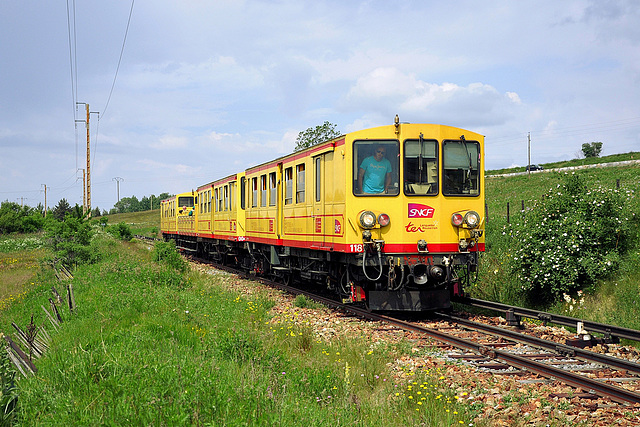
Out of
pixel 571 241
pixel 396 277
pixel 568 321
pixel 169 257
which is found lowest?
pixel 568 321

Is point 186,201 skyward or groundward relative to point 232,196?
skyward

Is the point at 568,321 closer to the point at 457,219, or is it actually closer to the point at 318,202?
the point at 457,219

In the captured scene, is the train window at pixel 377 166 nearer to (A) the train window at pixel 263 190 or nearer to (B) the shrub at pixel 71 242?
(A) the train window at pixel 263 190

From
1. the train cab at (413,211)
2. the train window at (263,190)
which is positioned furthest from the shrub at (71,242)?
the train cab at (413,211)

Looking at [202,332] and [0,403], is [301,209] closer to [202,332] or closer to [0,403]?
[202,332]

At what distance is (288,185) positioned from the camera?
14352 mm

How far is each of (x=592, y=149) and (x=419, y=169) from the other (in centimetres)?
10122

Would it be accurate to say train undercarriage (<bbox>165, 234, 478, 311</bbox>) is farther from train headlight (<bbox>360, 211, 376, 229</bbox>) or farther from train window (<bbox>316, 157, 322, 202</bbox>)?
train window (<bbox>316, 157, 322, 202</bbox>)

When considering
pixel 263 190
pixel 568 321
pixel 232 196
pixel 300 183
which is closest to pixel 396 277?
pixel 568 321

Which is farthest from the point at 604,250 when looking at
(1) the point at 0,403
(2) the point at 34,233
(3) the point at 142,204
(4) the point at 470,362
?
(3) the point at 142,204

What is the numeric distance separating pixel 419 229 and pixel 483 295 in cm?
431

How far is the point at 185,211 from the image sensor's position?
32.6m

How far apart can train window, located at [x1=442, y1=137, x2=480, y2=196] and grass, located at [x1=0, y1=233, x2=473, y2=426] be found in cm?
387

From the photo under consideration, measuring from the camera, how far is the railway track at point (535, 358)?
6117 millimetres
